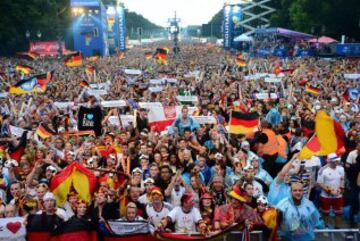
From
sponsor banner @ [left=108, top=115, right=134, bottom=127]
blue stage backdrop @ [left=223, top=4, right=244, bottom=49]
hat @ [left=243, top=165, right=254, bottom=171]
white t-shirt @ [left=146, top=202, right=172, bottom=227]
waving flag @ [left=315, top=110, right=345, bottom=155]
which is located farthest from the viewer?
blue stage backdrop @ [left=223, top=4, right=244, bottom=49]

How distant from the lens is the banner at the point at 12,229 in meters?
6.50

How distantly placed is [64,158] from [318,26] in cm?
5393

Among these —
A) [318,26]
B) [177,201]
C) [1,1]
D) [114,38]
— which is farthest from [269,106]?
[114,38]

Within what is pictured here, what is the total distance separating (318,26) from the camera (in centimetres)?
6028

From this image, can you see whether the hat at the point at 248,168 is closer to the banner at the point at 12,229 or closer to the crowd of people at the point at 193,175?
the crowd of people at the point at 193,175

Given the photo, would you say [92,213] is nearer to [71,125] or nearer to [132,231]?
[132,231]

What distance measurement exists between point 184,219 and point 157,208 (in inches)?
18.3

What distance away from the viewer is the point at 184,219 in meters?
6.92

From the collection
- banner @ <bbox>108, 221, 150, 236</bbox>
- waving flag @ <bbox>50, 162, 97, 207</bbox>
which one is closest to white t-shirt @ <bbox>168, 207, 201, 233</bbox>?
banner @ <bbox>108, 221, 150, 236</bbox>

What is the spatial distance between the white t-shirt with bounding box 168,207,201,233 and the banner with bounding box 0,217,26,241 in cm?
178

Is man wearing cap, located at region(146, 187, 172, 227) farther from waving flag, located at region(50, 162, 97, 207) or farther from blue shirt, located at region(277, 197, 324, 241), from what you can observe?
blue shirt, located at region(277, 197, 324, 241)

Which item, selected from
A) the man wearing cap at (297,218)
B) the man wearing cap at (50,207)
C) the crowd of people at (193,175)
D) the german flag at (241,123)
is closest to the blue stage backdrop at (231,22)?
the crowd of people at (193,175)

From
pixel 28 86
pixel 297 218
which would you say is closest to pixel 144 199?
pixel 297 218

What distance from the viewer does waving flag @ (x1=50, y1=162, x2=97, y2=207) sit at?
8086mm
